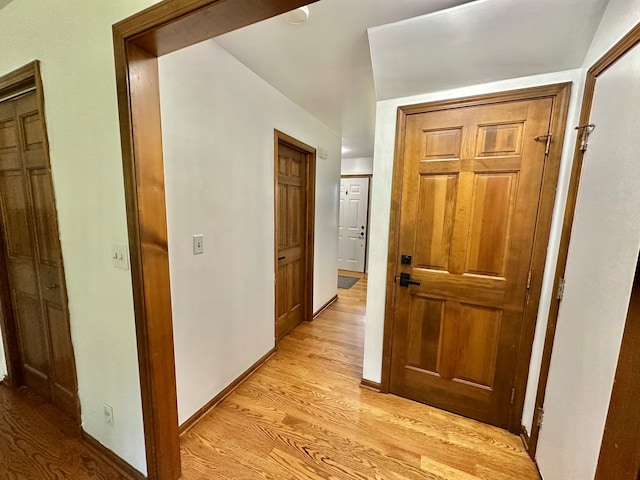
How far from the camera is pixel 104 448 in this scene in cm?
143

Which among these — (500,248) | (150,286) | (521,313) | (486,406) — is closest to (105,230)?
(150,286)

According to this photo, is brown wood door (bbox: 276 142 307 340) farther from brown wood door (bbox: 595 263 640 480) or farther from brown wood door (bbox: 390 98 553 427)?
brown wood door (bbox: 595 263 640 480)

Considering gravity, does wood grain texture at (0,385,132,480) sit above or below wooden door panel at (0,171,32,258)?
below

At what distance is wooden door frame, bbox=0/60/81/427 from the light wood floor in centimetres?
88

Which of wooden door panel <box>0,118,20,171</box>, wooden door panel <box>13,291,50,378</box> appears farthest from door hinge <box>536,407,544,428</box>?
wooden door panel <box>0,118,20,171</box>

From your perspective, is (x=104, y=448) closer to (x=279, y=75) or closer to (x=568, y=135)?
(x=279, y=75)

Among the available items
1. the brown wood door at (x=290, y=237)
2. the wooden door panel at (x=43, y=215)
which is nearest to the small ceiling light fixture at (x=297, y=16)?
the brown wood door at (x=290, y=237)

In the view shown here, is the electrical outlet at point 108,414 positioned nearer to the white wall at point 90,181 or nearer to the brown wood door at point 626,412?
the white wall at point 90,181

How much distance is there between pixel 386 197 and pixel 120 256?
1.56m

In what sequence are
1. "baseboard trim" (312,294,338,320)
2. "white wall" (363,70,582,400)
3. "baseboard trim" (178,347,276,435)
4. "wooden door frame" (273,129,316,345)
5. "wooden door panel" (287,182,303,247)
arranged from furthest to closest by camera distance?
"baseboard trim" (312,294,338,320)
"wooden door panel" (287,182,303,247)
"wooden door frame" (273,129,316,345)
"baseboard trim" (178,347,276,435)
"white wall" (363,70,582,400)

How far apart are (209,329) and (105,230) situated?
90 centimetres

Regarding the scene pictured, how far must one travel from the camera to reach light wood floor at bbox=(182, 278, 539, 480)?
140 cm

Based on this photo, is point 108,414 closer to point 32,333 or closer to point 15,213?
point 32,333

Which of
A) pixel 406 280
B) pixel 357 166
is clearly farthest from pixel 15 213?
pixel 357 166
